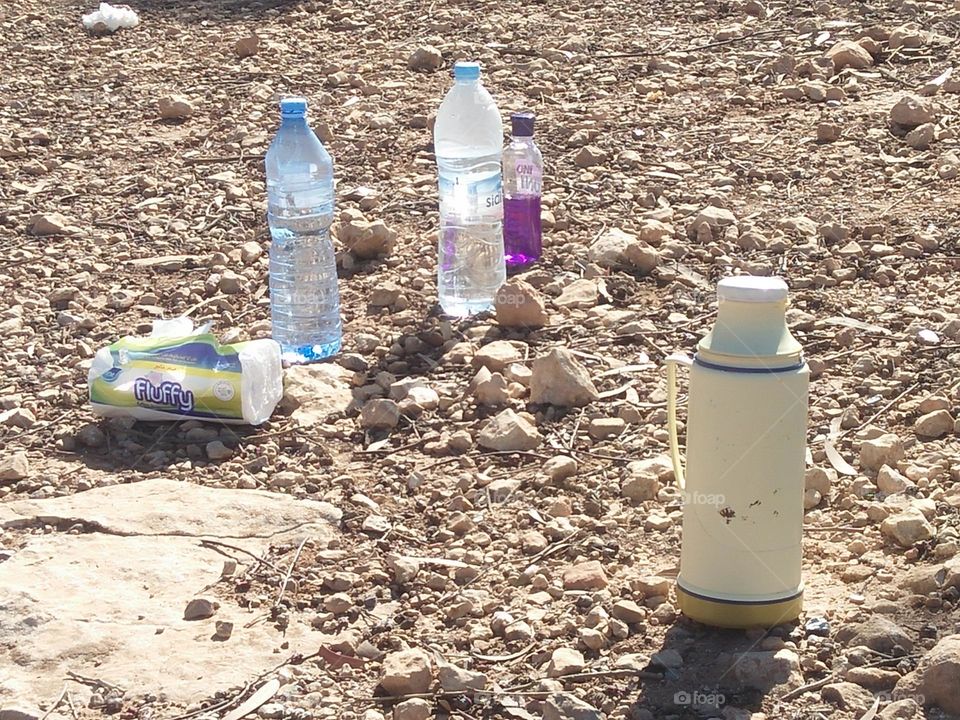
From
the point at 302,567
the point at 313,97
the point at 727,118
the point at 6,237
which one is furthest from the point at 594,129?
the point at 302,567

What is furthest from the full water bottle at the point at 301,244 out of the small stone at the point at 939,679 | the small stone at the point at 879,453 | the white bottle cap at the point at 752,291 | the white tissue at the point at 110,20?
the white tissue at the point at 110,20

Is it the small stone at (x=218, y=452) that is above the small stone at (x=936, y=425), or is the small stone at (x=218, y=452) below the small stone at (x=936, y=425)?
below

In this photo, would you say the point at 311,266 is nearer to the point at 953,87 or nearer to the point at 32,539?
the point at 32,539

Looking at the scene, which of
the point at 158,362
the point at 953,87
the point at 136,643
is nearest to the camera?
the point at 136,643

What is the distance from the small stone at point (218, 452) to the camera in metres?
3.68

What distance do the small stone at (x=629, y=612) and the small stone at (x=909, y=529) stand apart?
58cm

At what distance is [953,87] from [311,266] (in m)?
2.82

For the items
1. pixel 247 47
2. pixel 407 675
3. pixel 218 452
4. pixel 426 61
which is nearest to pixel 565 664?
pixel 407 675

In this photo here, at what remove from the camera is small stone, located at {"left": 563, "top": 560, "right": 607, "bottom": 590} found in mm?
2902

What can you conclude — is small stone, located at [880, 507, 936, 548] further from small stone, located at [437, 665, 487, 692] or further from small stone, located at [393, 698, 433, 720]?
small stone, located at [393, 698, 433, 720]

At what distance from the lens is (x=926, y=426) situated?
11.2ft

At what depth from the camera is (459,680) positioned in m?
2.60

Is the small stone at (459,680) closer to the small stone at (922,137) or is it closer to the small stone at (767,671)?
the small stone at (767,671)

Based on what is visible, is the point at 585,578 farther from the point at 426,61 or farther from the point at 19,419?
the point at 426,61
